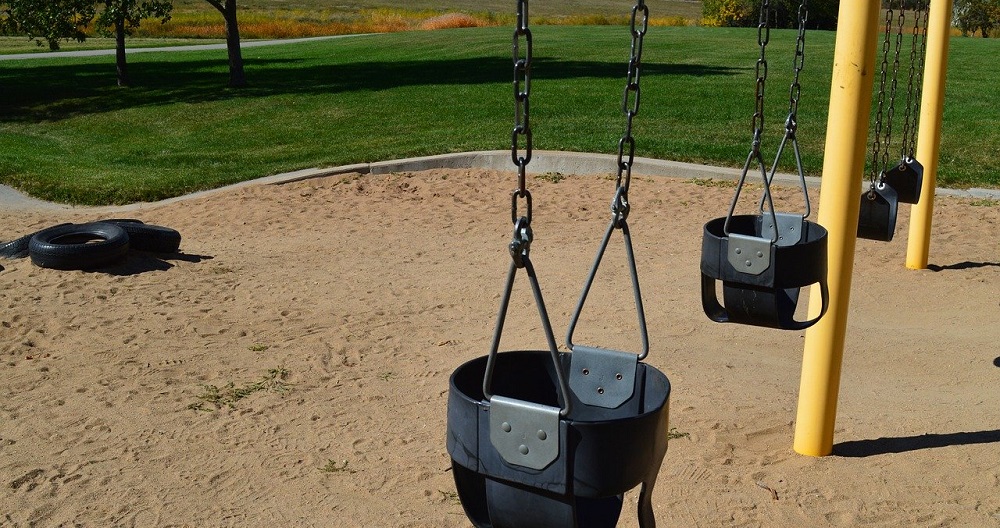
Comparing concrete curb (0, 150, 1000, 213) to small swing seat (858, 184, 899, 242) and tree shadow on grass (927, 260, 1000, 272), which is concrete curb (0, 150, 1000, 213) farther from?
small swing seat (858, 184, 899, 242)

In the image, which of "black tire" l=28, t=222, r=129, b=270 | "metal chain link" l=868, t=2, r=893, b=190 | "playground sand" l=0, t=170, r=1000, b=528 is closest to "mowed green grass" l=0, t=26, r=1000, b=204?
"playground sand" l=0, t=170, r=1000, b=528

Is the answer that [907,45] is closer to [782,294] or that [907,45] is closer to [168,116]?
[168,116]

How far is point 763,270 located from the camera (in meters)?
3.62

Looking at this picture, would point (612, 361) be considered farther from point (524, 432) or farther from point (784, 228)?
point (784, 228)

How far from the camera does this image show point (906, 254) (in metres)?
7.68

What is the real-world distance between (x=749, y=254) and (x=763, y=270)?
0.07 metres

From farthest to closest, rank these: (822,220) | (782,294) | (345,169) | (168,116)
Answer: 1. (168,116)
2. (345,169)
3. (822,220)
4. (782,294)

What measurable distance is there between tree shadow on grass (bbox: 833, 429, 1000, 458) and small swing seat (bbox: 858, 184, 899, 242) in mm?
1613

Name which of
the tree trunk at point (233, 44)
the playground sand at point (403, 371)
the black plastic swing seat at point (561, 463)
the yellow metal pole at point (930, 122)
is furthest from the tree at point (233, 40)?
the black plastic swing seat at point (561, 463)

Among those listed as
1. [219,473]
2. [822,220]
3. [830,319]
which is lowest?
[219,473]

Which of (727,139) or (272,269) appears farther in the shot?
(727,139)

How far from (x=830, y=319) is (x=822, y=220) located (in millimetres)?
409

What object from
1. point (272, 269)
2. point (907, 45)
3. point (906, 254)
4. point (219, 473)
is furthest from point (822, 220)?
point (907, 45)

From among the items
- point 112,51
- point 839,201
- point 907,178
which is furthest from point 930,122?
→ point 112,51
